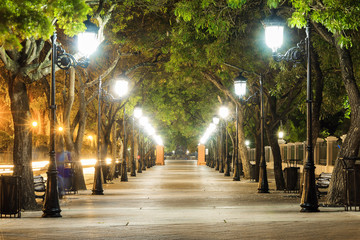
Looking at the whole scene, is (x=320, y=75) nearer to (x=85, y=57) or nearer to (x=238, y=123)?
(x=85, y=57)

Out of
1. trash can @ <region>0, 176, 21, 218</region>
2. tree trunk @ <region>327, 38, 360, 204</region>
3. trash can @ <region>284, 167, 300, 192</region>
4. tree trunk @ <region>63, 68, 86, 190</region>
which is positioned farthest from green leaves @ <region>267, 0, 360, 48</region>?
tree trunk @ <region>63, 68, 86, 190</region>

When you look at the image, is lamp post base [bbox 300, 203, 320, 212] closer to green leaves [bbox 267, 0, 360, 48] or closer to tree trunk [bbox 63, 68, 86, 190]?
green leaves [bbox 267, 0, 360, 48]

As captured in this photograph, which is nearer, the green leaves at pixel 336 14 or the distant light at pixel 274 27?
the green leaves at pixel 336 14

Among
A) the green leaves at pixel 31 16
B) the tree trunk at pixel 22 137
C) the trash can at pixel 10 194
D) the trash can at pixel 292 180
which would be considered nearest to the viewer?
the green leaves at pixel 31 16

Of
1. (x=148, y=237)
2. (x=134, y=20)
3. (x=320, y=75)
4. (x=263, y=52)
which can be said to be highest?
(x=134, y=20)

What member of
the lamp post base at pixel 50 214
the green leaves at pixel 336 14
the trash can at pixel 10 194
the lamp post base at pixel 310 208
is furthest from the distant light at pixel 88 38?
the lamp post base at pixel 310 208

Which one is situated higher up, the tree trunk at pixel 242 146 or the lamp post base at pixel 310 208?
the tree trunk at pixel 242 146

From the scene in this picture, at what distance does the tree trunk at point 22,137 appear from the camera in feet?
58.4

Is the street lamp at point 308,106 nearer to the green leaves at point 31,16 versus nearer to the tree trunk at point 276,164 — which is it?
the green leaves at point 31,16

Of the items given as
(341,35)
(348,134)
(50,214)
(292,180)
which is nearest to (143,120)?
(292,180)

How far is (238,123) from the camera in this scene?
3978 cm

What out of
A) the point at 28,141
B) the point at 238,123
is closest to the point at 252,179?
the point at 238,123

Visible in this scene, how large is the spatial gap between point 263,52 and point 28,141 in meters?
12.1

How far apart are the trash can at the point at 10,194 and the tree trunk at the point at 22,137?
7.65ft
